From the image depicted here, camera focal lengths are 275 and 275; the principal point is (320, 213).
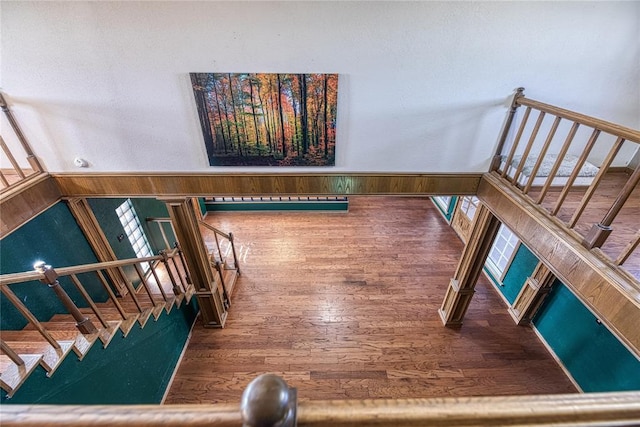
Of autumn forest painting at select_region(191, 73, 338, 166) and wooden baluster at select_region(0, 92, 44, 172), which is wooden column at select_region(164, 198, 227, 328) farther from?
wooden baluster at select_region(0, 92, 44, 172)

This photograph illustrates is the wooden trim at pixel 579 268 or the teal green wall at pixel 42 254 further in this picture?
the teal green wall at pixel 42 254

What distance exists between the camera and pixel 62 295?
1844mm

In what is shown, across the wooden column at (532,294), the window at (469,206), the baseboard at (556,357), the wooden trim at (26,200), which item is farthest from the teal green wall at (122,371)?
the window at (469,206)

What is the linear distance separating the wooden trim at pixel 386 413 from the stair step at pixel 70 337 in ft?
6.85

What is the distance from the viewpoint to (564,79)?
2.23 meters

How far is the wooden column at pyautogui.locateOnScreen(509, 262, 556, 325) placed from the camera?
11.4ft

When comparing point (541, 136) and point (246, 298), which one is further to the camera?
point (246, 298)

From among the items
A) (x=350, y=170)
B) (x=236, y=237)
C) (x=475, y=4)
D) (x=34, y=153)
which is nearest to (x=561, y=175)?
(x=475, y=4)

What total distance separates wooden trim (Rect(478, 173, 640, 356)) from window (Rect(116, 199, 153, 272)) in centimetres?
478

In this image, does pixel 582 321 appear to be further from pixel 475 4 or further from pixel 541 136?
pixel 475 4

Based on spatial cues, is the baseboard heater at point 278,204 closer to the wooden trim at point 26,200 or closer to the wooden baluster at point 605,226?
the wooden trim at point 26,200

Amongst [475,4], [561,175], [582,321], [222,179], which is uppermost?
[475,4]

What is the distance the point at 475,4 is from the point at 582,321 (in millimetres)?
3543

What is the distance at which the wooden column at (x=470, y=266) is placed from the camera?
9.34 feet
